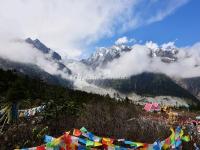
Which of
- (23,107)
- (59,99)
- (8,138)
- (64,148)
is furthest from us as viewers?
(23,107)

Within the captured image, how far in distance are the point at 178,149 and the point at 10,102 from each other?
29.5ft

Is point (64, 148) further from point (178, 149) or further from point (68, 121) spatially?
point (68, 121)

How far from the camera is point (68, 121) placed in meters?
14.4

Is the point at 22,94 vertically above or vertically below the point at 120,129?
above

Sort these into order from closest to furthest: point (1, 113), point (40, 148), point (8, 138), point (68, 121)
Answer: point (40, 148)
point (8, 138)
point (68, 121)
point (1, 113)

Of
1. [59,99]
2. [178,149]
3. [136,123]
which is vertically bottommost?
[178,149]

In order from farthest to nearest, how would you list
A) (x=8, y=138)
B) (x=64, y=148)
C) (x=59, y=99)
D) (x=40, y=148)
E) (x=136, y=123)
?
1. (x=59, y=99)
2. (x=136, y=123)
3. (x=8, y=138)
4. (x=64, y=148)
5. (x=40, y=148)

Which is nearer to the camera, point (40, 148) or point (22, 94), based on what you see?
point (40, 148)

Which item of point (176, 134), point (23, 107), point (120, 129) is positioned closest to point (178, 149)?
point (176, 134)

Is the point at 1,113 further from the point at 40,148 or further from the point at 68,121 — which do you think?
the point at 40,148

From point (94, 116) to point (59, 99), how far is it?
377 centimetres

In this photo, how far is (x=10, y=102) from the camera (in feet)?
54.6

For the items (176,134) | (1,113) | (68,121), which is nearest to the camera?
(176,134)

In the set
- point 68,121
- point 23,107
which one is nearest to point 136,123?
point 68,121
